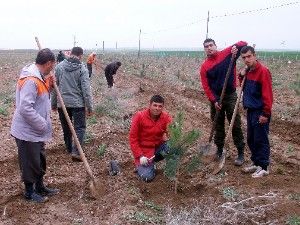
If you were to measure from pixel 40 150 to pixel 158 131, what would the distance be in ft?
5.24

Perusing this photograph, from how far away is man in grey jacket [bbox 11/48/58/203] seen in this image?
15.3 feet

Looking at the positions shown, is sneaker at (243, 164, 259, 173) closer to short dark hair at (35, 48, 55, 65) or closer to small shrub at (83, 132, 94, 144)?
small shrub at (83, 132, 94, 144)

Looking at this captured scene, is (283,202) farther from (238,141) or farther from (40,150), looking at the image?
(40,150)

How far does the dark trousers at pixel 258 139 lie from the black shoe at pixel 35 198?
112 inches

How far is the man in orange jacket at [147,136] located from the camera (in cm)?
568

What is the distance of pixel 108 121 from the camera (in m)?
9.14

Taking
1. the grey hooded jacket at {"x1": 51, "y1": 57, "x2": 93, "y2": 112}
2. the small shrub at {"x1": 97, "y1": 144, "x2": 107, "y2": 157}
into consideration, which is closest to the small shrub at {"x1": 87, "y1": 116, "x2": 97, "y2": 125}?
the small shrub at {"x1": 97, "y1": 144, "x2": 107, "y2": 157}

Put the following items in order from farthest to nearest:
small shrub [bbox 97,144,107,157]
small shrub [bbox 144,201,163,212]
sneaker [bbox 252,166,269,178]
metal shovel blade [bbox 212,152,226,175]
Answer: small shrub [bbox 97,144,107,157], metal shovel blade [bbox 212,152,226,175], sneaker [bbox 252,166,269,178], small shrub [bbox 144,201,163,212]

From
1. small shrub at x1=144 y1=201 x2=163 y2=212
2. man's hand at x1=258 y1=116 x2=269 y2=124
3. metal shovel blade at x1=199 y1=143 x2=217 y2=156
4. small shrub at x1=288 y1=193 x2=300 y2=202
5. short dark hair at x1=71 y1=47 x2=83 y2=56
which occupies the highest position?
short dark hair at x1=71 y1=47 x2=83 y2=56

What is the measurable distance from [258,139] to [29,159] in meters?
2.97

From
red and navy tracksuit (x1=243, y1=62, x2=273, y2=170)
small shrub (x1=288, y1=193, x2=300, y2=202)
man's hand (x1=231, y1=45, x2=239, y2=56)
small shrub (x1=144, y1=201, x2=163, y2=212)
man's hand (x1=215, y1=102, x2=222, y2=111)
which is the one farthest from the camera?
man's hand (x1=215, y1=102, x2=222, y2=111)

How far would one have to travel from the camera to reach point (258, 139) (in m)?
5.75

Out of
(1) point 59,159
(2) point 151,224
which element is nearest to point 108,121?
(1) point 59,159

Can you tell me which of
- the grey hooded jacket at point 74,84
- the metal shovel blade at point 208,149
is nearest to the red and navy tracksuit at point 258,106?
the metal shovel blade at point 208,149
